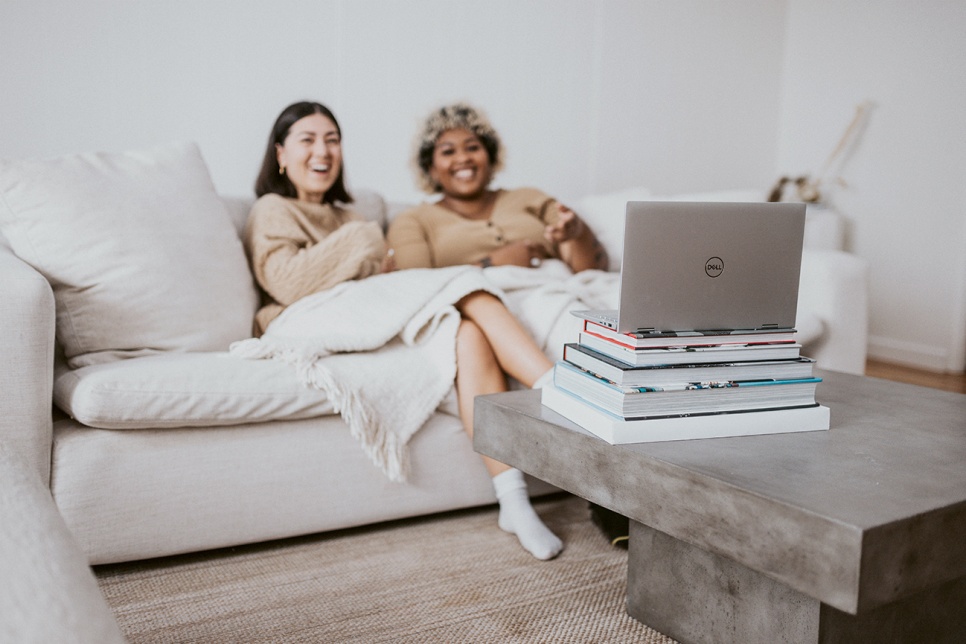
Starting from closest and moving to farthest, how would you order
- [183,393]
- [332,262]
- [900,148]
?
[183,393]
[332,262]
[900,148]

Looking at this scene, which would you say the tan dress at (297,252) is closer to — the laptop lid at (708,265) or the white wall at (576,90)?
the white wall at (576,90)

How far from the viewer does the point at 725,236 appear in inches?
44.2

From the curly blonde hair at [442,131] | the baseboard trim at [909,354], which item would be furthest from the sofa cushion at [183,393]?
the baseboard trim at [909,354]

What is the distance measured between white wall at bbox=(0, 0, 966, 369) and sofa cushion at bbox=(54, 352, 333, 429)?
118 centimetres

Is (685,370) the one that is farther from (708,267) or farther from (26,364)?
(26,364)

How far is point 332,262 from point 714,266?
123 cm

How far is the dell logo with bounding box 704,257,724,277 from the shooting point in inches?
44.1

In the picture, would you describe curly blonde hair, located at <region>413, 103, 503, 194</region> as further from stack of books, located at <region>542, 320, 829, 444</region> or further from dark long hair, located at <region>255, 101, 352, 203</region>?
stack of books, located at <region>542, 320, 829, 444</region>

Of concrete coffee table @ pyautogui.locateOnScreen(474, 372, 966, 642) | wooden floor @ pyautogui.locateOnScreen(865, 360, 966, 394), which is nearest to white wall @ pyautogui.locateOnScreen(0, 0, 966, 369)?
wooden floor @ pyautogui.locateOnScreen(865, 360, 966, 394)

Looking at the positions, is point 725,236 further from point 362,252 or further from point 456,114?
point 456,114

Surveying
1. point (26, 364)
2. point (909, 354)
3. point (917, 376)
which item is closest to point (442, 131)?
point (26, 364)

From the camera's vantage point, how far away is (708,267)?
1.12m

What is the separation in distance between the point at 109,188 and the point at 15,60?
830 mm

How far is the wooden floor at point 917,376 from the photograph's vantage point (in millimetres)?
3595
